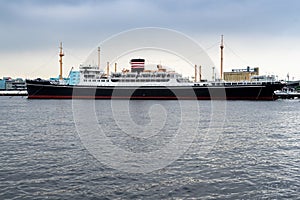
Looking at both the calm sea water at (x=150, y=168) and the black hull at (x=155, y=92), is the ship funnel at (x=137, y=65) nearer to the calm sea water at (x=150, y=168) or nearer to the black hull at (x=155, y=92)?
the black hull at (x=155, y=92)

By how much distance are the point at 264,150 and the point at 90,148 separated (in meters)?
10.2

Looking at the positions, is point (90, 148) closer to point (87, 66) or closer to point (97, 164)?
point (97, 164)

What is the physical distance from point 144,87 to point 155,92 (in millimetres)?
3507

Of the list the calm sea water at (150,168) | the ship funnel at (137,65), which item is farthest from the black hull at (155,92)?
the calm sea water at (150,168)

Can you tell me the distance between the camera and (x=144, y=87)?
292 ft

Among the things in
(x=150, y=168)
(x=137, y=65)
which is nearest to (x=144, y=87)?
(x=137, y=65)

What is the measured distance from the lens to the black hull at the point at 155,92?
3263 inches

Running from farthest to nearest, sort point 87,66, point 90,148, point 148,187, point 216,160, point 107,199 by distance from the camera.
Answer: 1. point 87,66
2. point 90,148
3. point 216,160
4. point 148,187
5. point 107,199

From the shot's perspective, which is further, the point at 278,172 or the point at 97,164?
the point at 97,164

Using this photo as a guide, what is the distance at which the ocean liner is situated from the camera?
83312 mm

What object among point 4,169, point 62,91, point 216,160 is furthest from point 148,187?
point 62,91

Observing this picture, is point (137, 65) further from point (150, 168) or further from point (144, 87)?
point (150, 168)

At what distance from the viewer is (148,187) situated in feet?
38.6

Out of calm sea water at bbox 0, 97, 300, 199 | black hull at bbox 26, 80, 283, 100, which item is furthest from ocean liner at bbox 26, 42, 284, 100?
calm sea water at bbox 0, 97, 300, 199
